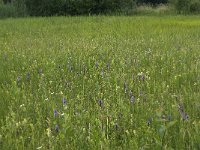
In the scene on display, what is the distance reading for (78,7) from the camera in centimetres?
3036

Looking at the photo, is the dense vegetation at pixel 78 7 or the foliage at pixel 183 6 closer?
the dense vegetation at pixel 78 7

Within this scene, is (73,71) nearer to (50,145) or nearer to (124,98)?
(124,98)

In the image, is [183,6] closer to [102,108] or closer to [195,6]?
[195,6]

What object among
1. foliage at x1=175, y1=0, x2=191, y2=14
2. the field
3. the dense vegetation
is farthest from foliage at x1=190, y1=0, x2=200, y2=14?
the field

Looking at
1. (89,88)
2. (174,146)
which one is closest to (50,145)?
(174,146)

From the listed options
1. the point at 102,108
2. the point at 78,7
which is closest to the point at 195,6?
the point at 78,7

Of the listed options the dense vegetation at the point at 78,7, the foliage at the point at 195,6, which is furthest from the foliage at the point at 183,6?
the foliage at the point at 195,6

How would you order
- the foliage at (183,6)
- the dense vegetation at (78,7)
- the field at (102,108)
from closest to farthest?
the field at (102,108) → the dense vegetation at (78,7) → the foliage at (183,6)

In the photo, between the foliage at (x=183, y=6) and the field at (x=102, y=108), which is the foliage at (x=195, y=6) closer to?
the foliage at (x=183, y=6)

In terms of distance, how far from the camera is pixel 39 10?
3138 centimetres

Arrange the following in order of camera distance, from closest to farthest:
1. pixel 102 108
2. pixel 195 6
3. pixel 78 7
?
pixel 102 108, pixel 78 7, pixel 195 6

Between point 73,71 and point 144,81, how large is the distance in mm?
1381

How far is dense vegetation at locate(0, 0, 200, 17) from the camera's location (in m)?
30.4

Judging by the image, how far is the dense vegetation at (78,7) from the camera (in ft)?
99.7
